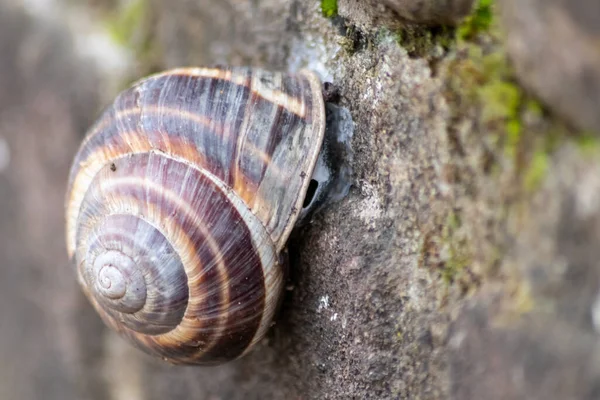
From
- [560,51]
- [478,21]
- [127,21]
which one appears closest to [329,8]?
[478,21]

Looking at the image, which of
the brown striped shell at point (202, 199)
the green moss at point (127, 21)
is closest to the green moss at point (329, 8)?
the brown striped shell at point (202, 199)

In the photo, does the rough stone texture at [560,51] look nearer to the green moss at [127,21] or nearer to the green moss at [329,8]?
→ the green moss at [329,8]

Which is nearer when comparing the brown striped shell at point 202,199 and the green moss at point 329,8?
Answer: the brown striped shell at point 202,199

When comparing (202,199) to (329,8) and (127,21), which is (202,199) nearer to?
(329,8)

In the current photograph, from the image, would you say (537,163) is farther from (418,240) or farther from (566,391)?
(566,391)

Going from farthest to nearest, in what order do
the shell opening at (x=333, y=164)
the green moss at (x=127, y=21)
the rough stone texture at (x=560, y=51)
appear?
the green moss at (x=127, y=21)
the shell opening at (x=333, y=164)
the rough stone texture at (x=560, y=51)

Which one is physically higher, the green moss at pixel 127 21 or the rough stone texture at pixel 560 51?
the rough stone texture at pixel 560 51

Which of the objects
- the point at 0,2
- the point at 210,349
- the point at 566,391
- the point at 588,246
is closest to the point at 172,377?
the point at 210,349
